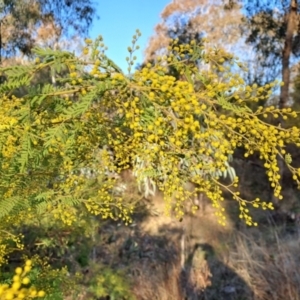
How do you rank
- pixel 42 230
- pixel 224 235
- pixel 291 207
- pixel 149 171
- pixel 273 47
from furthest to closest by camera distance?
pixel 273 47
pixel 291 207
pixel 224 235
pixel 42 230
pixel 149 171

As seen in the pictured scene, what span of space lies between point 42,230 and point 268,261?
208cm

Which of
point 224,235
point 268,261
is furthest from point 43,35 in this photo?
point 268,261

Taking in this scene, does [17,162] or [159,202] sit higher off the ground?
[159,202]

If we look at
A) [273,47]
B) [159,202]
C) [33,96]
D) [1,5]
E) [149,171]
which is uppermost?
[273,47]

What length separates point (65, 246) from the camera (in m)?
4.48

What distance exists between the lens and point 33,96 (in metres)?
1.04

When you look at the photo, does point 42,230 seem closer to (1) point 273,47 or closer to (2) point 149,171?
(2) point 149,171

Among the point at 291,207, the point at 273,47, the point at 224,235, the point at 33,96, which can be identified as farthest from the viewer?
the point at 273,47

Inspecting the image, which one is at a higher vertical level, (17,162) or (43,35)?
(43,35)

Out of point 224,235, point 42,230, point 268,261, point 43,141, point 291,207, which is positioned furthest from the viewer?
point 291,207

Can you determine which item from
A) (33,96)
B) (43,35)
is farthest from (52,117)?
(43,35)

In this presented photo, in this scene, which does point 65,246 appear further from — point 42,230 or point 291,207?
point 291,207

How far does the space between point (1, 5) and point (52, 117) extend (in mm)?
5394

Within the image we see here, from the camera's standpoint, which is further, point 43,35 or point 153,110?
point 43,35
